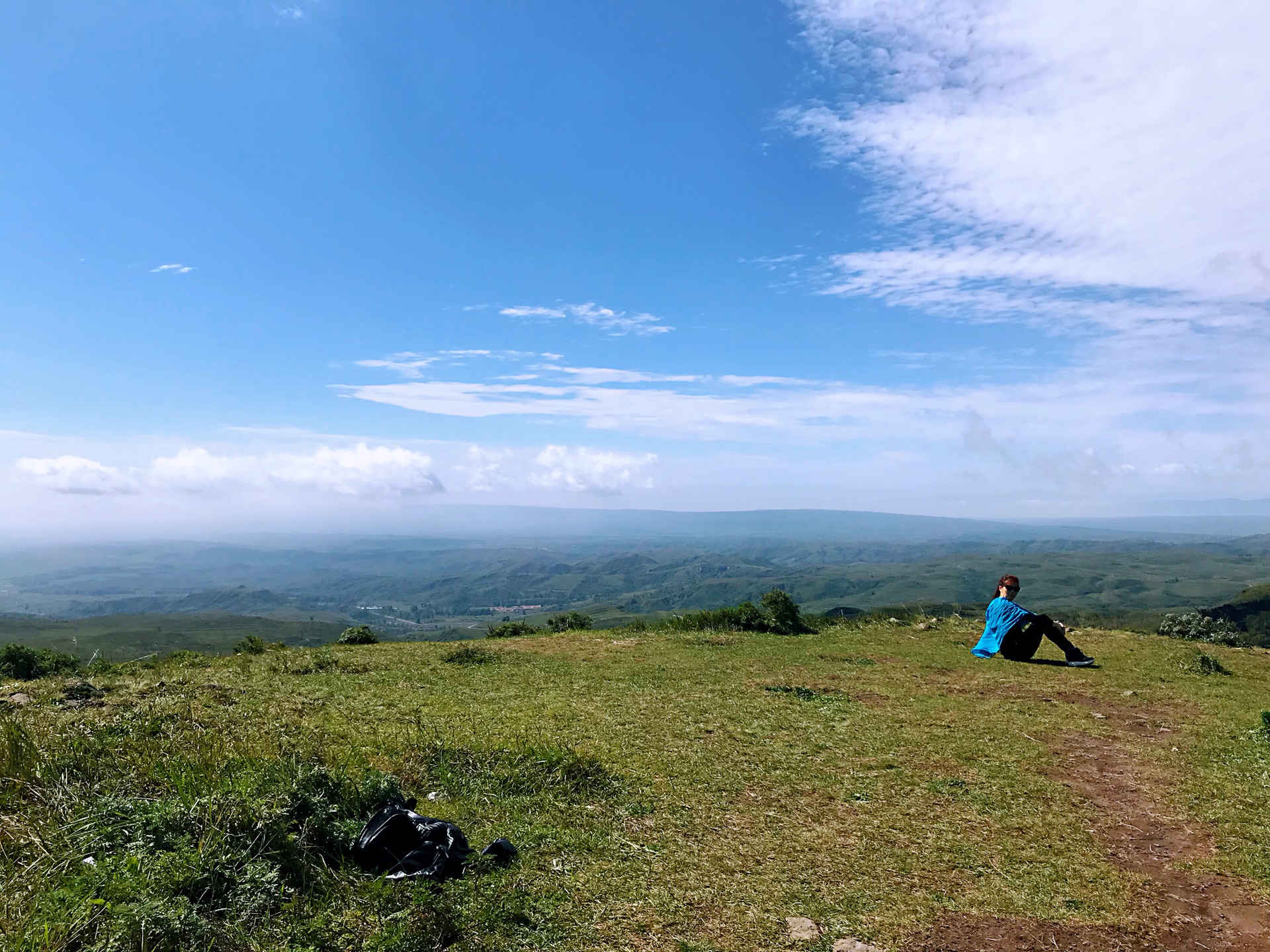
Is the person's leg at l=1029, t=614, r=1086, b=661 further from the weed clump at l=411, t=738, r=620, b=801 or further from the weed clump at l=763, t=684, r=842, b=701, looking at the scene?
the weed clump at l=411, t=738, r=620, b=801

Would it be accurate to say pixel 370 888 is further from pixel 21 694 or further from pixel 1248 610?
pixel 1248 610

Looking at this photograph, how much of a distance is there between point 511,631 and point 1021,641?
1860 centimetres

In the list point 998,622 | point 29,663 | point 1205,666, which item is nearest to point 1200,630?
point 1205,666

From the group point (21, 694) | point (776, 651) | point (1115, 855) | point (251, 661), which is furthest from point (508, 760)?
point (776, 651)

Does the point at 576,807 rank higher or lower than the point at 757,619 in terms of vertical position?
higher

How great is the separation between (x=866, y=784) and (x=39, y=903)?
28.3 feet

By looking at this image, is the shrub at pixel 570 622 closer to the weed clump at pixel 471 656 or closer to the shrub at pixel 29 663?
the weed clump at pixel 471 656

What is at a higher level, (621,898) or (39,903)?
(39,903)

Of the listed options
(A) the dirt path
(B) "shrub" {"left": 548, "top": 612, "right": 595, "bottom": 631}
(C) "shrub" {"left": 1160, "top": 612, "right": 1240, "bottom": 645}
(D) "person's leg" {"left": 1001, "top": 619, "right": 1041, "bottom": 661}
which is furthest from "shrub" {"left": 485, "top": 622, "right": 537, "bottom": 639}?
(C) "shrub" {"left": 1160, "top": 612, "right": 1240, "bottom": 645}

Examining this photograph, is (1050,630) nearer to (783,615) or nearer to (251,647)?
(783,615)

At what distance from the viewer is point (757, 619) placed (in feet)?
82.4

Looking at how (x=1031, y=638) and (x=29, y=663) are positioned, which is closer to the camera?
(x=29, y=663)

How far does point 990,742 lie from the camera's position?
1077 centimetres

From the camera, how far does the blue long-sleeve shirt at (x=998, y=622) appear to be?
16.1m
